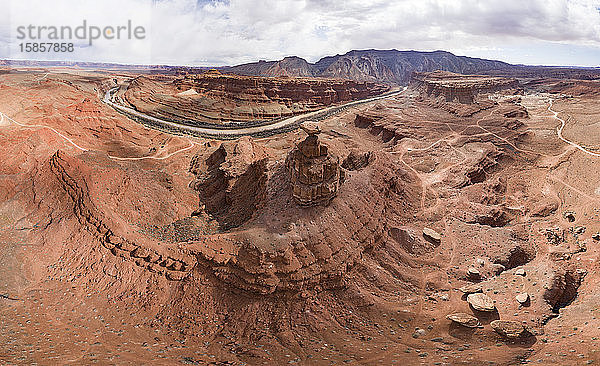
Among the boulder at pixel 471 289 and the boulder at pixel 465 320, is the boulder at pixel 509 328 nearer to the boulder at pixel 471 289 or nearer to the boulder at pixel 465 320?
the boulder at pixel 465 320

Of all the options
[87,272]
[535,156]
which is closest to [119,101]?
[87,272]

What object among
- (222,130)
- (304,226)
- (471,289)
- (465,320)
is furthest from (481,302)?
(222,130)

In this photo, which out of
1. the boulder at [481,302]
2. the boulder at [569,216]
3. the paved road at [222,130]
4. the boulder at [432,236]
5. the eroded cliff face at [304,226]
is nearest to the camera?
the boulder at [481,302]

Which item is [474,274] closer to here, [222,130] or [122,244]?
[122,244]

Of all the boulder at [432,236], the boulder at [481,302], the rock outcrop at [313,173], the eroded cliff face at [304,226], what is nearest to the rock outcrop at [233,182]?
the eroded cliff face at [304,226]

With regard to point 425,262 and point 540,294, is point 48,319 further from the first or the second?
point 540,294

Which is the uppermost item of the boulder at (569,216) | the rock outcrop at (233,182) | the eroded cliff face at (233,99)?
the eroded cliff face at (233,99)
